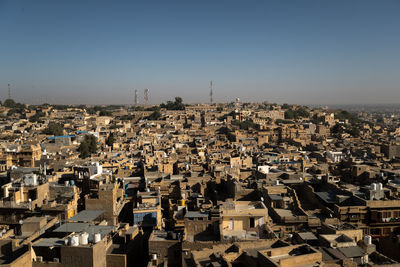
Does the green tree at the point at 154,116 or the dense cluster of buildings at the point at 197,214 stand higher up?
the green tree at the point at 154,116

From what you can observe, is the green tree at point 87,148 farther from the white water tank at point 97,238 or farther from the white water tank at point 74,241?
the white water tank at point 74,241

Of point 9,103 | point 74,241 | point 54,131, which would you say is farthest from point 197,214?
point 9,103

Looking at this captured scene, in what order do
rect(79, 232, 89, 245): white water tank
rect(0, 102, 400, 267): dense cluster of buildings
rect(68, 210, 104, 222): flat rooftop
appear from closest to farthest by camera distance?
rect(0, 102, 400, 267): dense cluster of buildings → rect(79, 232, 89, 245): white water tank → rect(68, 210, 104, 222): flat rooftop

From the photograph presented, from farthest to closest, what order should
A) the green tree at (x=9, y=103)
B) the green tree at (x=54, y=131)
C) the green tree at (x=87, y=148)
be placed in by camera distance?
the green tree at (x=9, y=103) < the green tree at (x=54, y=131) < the green tree at (x=87, y=148)

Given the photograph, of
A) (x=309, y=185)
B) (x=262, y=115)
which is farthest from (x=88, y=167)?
(x=262, y=115)

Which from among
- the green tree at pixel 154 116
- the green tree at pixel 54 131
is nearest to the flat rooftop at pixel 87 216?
the green tree at pixel 54 131

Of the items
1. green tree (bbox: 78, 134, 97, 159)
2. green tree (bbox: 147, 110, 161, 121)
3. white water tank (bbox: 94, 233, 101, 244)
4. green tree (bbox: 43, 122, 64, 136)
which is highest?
green tree (bbox: 147, 110, 161, 121)

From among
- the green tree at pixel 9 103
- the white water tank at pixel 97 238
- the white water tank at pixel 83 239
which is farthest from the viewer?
the green tree at pixel 9 103

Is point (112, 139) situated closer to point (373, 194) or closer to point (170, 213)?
point (170, 213)

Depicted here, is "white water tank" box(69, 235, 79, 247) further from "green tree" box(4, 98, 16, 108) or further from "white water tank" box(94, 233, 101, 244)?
"green tree" box(4, 98, 16, 108)

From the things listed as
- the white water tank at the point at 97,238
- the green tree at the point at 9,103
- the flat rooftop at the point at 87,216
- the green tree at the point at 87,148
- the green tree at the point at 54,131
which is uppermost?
the green tree at the point at 9,103

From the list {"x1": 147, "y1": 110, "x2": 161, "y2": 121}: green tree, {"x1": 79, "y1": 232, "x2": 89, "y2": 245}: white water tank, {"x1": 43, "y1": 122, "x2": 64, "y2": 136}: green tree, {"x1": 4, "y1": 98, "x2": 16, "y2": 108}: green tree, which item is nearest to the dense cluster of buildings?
Answer: {"x1": 79, "y1": 232, "x2": 89, "y2": 245}: white water tank

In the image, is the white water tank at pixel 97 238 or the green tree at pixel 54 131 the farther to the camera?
the green tree at pixel 54 131
